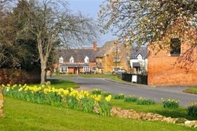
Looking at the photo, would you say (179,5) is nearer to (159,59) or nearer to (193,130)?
(193,130)

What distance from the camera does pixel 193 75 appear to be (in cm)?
5381

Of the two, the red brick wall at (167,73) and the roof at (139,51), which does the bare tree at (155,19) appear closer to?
the roof at (139,51)

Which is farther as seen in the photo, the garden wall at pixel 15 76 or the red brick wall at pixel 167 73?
the red brick wall at pixel 167 73

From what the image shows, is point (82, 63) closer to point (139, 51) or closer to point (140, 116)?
point (139, 51)

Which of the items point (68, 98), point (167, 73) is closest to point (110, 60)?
point (167, 73)

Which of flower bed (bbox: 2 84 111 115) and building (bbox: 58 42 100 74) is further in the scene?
building (bbox: 58 42 100 74)

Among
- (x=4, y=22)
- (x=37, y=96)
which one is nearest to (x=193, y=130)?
(x=37, y=96)

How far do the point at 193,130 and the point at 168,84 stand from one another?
137 ft

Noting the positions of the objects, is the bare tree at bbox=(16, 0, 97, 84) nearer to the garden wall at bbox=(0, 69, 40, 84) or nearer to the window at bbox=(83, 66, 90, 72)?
the garden wall at bbox=(0, 69, 40, 84)

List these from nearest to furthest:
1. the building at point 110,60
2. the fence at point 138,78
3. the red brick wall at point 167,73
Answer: the red brick wall at point 167,73
the fence at point 138,78
the building at point 110,60

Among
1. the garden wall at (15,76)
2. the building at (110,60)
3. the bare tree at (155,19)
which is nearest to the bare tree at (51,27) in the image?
the garden wall at (15,76)

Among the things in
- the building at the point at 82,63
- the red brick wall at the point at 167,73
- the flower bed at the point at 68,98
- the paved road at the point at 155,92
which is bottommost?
the paved road at the point at 155,92

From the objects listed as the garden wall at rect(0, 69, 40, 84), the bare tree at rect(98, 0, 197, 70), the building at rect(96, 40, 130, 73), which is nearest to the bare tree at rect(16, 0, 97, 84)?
the garden wall at rect(0, 69, 40, 84)

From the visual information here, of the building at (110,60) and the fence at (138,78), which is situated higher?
the building at (110,60)
